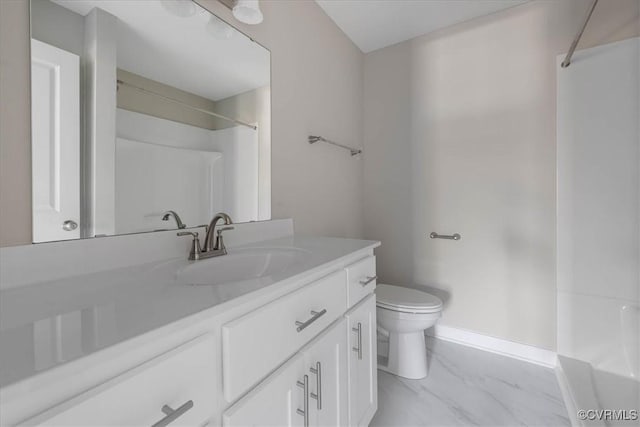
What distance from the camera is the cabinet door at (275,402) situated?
0.54m

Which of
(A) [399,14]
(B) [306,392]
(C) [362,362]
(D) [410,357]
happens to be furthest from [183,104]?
(D) [410,357]

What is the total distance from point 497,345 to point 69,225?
7.66ft

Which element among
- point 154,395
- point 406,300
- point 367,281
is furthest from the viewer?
point 406,300

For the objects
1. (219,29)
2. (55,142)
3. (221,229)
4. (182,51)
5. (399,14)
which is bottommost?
(221,229)

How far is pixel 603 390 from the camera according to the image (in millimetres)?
1331

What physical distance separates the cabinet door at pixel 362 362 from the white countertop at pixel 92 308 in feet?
1.19

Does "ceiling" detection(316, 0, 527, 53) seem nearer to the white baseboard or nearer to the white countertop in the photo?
the white countertop

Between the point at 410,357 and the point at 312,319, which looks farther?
the point at 410,357

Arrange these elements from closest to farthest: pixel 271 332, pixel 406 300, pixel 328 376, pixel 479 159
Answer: pixel 271 332 < pixel 328 376 < pixel 406 300 < pixel 479 159

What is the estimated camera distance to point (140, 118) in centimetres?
89

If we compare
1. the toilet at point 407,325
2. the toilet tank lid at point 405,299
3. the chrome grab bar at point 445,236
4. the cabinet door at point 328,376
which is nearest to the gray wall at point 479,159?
the chrome grab bar at point 445,236

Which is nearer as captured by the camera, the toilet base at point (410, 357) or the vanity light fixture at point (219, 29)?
the vanity light fixture at point (219, 29)

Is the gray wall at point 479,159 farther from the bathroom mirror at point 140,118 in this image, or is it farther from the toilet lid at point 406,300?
the bathroom mirror at point 140,118

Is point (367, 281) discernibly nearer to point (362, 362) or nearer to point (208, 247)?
point (362, 362)
